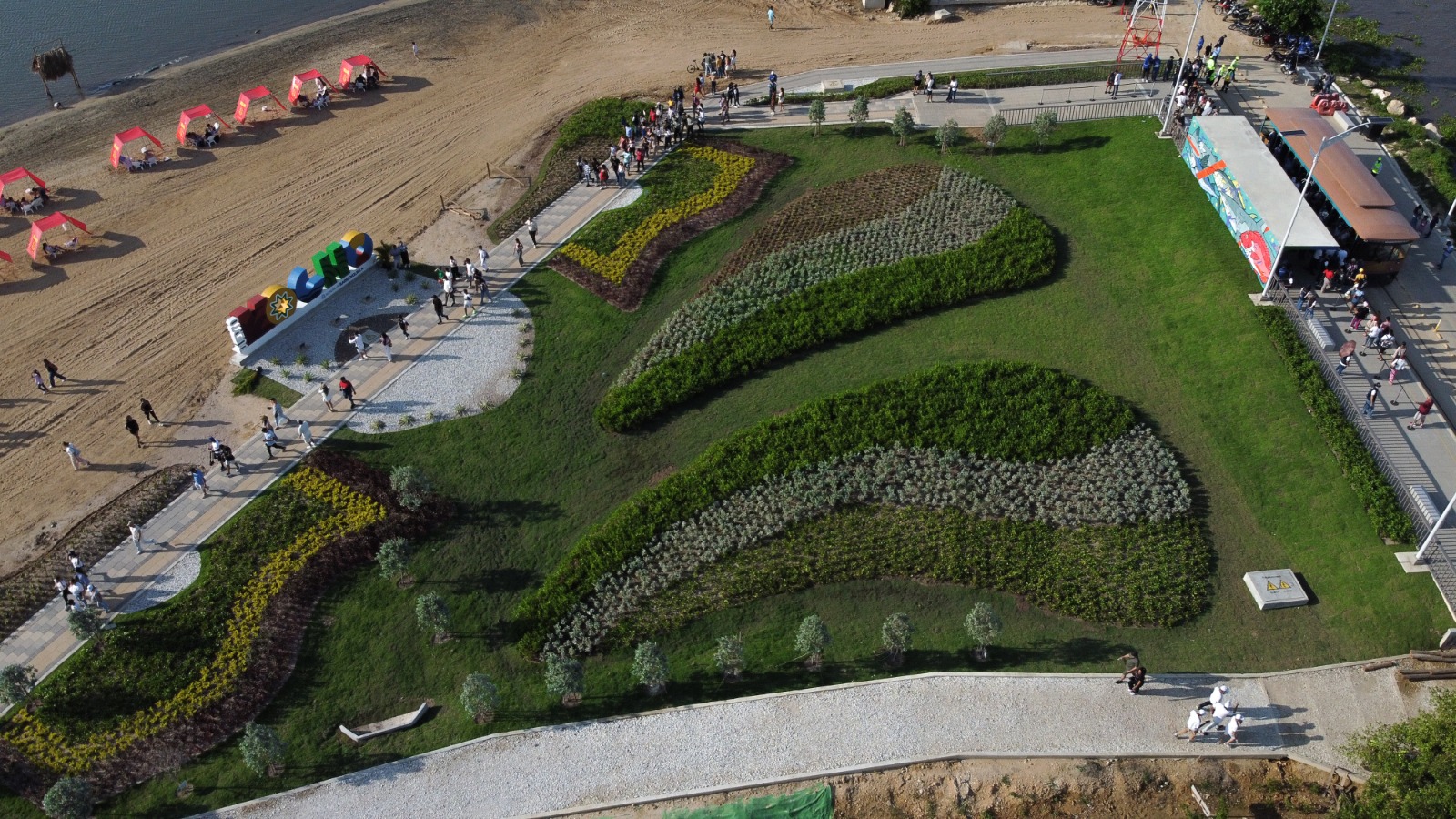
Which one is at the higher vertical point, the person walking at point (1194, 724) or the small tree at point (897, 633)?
the small tree at point (897, 633)

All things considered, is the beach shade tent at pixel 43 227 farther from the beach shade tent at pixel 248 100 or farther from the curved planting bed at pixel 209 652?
the curved planting bed at pixel 209 652

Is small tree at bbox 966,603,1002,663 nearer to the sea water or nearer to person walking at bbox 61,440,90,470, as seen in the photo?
person walking at bbox 61,440,90,470

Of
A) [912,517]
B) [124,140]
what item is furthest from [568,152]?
[912,517]

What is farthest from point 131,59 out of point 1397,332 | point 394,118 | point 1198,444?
point 1397,332

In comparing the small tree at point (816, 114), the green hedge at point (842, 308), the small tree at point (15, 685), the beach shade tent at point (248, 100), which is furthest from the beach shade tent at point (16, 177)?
the small tree at point (816, 114)

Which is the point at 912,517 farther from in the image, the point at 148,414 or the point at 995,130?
the point at 148,414

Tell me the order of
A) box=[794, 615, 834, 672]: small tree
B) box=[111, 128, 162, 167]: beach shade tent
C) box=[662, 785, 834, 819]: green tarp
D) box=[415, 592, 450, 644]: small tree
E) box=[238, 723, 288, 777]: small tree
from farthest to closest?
box=[111, 128, 162, 167]: beach shade tent
box=[415, 592, 450, 644]: small tree
box=[794, 615, 834, 672]: small tree
box=[238, 723, 288, 777]: small tree
box=[662, 785, 834, 819]: green tarp

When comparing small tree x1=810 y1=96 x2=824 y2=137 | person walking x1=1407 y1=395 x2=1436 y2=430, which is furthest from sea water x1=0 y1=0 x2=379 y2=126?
person walking x1=1407 y1=395 x2=1436 y2=430
